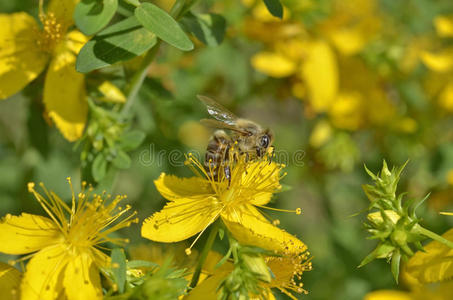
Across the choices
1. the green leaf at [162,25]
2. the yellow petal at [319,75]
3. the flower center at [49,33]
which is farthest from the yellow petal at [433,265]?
the flower center at [49,33]

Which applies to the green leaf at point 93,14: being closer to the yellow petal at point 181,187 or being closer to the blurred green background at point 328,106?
the yellow petal at point 181,187

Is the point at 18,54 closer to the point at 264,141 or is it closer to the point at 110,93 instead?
the point at 110,93

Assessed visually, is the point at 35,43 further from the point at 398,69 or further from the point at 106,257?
the point at 398,69

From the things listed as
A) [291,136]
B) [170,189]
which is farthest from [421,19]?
[170,189]

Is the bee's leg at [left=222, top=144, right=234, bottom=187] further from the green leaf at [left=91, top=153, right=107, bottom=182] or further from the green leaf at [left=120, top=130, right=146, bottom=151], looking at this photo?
the green leaf at [left=91, top=153, right=107, bottom=182]

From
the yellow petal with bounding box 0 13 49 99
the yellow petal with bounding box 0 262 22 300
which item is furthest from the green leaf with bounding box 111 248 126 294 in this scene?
the yellow petal with bounding box 0 13 49 99

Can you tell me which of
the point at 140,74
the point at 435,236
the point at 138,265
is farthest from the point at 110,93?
the point at 435,236
